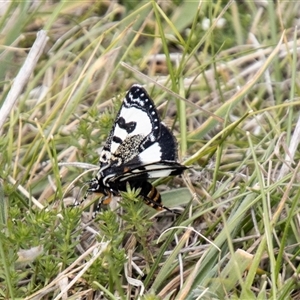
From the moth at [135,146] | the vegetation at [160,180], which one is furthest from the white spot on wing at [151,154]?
the vegetation at [160,180]

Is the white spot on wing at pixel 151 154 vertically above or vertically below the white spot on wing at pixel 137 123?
below

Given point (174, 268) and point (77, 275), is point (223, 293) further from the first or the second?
point (77, 275)

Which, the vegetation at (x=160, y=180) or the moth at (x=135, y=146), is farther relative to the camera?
the moth at (x=135, y=146)

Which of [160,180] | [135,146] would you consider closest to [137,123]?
[135,146]

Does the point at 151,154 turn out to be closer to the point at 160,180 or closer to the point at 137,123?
the point at 137,123

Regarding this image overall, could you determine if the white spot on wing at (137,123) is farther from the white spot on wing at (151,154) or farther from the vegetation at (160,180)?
the vegetation at (160,180)

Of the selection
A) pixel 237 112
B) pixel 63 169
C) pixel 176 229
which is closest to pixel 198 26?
pixel 237 112

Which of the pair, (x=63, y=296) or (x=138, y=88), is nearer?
(x=63, y=296)
